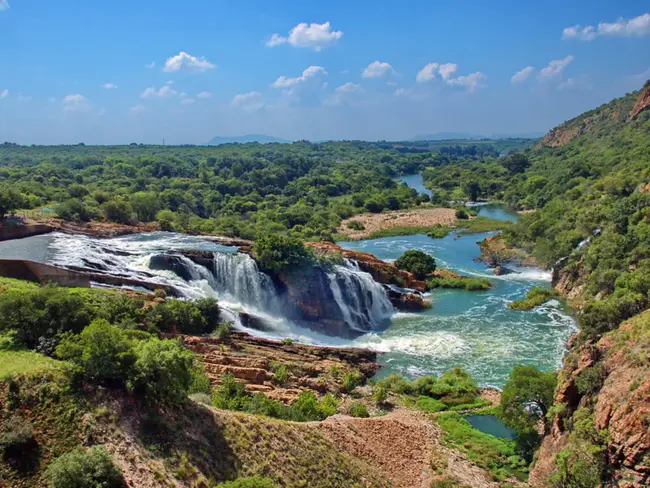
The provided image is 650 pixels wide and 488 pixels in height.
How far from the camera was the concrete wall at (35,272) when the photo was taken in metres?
34.3

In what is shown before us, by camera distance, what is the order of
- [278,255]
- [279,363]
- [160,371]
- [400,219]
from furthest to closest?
[400,219] < [278,255] < [279,363] < [160,371]

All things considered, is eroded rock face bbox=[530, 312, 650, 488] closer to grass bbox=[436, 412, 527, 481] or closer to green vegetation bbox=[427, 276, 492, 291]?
grass bbox=[436, 412, 527, 481]

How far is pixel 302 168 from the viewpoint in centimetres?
15125

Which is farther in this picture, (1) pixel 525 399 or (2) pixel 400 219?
(2) pixel 400 219

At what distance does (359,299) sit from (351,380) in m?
14.2

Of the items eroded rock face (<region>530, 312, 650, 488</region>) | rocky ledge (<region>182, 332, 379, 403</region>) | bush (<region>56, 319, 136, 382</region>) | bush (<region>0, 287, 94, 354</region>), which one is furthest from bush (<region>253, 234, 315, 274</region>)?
bush (<region>56, 319, 136, 382</region>)

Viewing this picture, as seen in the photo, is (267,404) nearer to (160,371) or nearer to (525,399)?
(160,371)

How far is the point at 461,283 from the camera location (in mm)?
49688

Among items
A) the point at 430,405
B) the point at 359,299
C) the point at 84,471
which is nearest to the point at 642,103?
the point at 359,299

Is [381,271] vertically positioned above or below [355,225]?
above

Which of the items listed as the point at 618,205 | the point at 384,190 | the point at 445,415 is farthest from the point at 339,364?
the point at 384,190

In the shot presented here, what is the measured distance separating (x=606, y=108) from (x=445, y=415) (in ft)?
459

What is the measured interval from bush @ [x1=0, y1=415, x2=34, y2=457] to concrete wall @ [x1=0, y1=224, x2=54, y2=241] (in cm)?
3414

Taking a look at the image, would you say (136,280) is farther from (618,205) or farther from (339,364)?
(618,205)
